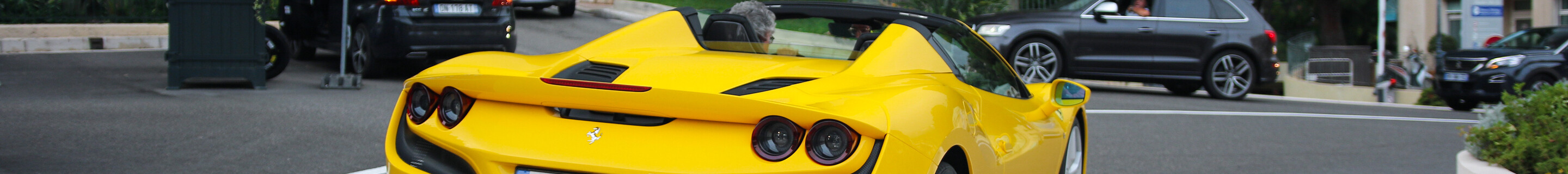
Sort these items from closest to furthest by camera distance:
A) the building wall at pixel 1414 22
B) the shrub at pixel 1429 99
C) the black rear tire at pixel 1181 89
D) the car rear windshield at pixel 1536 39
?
the black rear tire at pixel 1181 89, the car rear windshield at pixel 1536 39, the shrub at pixel 1429 99, the building wall at pixel 1414 22

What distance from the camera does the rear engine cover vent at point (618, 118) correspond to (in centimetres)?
319

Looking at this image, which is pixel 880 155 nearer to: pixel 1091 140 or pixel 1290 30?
pixel 1091 140

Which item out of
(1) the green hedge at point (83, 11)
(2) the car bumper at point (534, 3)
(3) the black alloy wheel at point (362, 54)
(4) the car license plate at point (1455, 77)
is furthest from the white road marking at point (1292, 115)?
(2) the car bumper at point (534, 3)

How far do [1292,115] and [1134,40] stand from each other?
1.47 metres

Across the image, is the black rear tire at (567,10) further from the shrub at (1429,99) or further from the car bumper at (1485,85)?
the car bumper at (1485,85)

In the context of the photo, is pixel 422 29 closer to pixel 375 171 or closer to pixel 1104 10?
pixel 375 171

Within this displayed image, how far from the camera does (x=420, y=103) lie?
11.7ft

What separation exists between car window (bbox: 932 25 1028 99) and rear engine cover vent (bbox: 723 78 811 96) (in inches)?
27.3

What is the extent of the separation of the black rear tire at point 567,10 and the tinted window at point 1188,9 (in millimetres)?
12146

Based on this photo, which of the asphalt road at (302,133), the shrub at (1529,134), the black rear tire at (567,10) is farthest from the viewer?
the black rear tire at (567,10)

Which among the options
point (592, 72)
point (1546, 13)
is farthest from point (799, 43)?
Answer: point (1546, 13)

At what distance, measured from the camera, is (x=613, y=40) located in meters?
4.42

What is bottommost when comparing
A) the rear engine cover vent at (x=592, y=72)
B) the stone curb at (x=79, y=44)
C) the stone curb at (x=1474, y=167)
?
the stone curb at (x=79, y=44)

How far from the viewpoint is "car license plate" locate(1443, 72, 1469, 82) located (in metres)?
13.9
